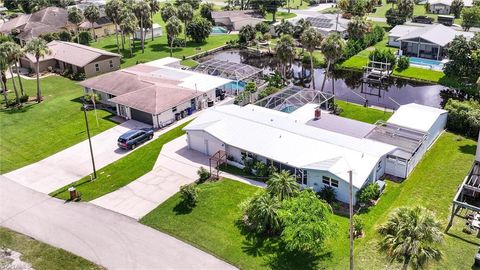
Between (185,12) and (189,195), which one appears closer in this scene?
(189,195)

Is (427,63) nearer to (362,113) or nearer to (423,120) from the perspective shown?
(362,113)

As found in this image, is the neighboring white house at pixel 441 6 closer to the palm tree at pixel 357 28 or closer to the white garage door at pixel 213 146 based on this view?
the palm tree at pixel 357 28

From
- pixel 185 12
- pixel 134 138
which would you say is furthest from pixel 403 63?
pixel 134 138

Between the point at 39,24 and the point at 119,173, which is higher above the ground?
the point at 39,24

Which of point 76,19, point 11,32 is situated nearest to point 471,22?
point 76,19

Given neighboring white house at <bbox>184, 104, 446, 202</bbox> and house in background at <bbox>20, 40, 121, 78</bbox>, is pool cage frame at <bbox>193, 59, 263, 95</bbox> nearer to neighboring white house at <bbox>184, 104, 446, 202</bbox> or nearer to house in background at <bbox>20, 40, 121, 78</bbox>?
neighboring white house at <bbox>184, 104, 446, 202</bbox>

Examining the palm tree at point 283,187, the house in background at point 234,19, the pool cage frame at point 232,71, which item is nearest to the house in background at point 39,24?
the house in background at point 234,19

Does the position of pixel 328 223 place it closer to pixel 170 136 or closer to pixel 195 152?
pixel 195 152
